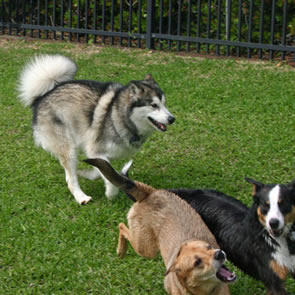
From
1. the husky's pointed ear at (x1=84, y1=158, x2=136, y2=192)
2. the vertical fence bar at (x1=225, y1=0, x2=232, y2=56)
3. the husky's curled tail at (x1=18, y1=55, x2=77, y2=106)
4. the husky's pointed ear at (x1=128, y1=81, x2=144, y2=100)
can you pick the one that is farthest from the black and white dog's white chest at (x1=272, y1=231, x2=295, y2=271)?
the vertical fence bar at (x1=225, y1=0, x2=232, y2=56)

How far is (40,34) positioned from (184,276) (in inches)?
426

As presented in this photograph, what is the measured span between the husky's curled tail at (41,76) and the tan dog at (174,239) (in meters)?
2.56

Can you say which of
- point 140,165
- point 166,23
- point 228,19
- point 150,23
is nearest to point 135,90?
point 140,165

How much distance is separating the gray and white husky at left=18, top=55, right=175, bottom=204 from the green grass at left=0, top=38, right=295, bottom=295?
458 millimetres

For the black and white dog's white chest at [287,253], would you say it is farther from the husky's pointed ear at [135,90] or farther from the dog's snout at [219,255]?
the husky's pointed ear at [135,90]

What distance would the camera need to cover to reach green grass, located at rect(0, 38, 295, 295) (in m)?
5.09

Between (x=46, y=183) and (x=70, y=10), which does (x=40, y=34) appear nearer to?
(x=70, y=10)

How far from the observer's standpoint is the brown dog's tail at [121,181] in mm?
4707

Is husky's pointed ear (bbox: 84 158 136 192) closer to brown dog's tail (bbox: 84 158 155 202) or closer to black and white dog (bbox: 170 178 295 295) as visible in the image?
brown dog's tail (bbox: 84 158 155 202)

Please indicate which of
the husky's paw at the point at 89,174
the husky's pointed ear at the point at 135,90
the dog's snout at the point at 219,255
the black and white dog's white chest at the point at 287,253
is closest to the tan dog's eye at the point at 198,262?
the dog's snout at the point at 219,255

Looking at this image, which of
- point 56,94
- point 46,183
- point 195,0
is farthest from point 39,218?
point 195,0

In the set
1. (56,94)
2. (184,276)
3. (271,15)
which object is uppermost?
(271,15)

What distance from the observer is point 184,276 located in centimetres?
402

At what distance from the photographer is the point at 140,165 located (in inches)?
289
